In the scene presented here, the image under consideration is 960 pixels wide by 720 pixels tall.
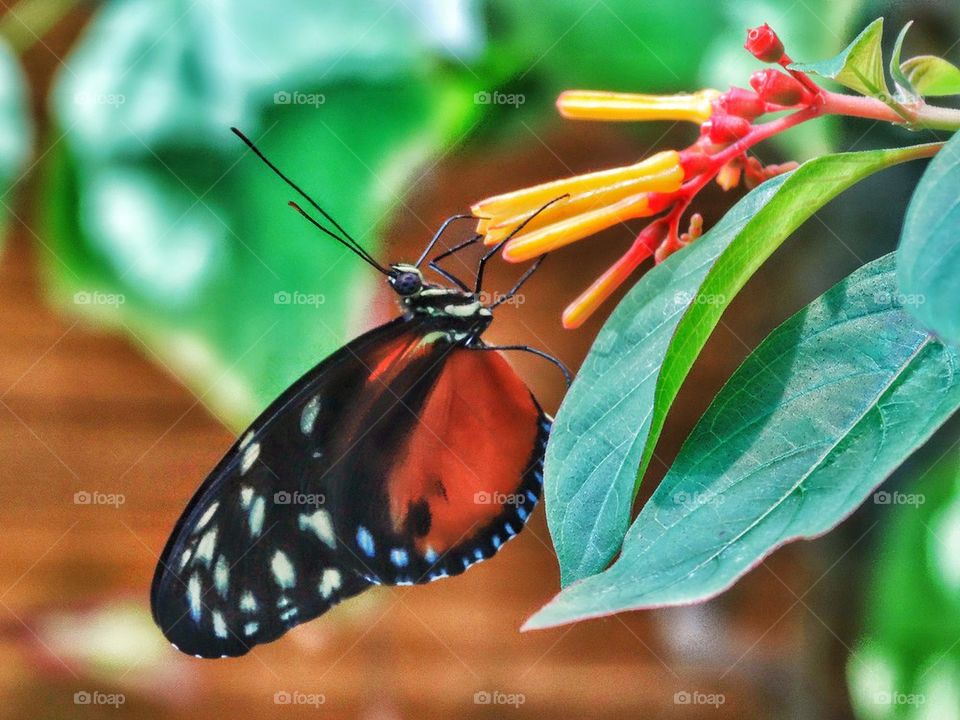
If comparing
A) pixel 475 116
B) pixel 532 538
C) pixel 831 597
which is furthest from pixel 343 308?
pixel 831 597

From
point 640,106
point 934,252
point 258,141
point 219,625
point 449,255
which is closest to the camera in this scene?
point 934,252

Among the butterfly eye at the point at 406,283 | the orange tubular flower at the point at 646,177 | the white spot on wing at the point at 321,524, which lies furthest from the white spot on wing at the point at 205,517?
the orange tubular flower at the point at 646,177

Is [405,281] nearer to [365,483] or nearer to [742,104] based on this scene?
[365,483]

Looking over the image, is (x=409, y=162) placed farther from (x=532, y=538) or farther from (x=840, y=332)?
(x=840, y=332)

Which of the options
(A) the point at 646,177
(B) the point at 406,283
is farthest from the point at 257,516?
(A) the point at 646,177

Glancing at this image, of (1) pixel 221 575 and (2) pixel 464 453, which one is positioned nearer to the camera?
(1) pixel 221 575
